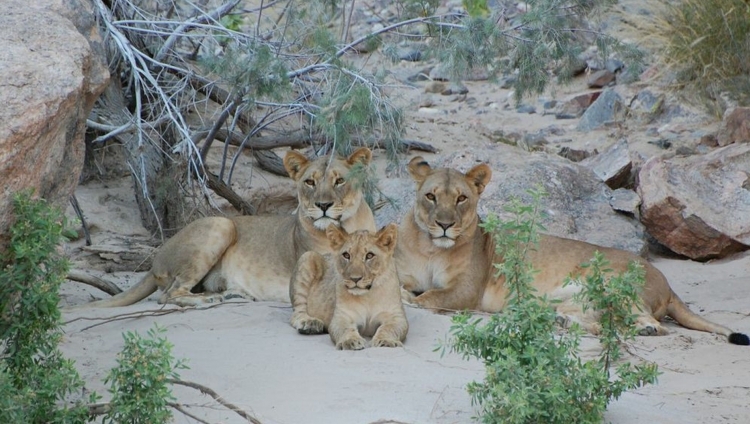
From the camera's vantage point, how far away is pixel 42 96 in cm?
461

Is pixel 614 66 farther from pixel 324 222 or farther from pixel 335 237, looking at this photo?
pixel 335 237

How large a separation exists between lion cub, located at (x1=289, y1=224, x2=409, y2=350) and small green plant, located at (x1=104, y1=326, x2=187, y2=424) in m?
1.91

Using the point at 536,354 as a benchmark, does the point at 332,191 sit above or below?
below

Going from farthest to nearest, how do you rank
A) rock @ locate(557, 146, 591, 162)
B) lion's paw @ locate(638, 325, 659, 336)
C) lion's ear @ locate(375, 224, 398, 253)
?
1. rock @ locate(557, 146, 591, 162)
2. lion's paw @ locate(638, 325, 659, 336)
3. lion's ear @ locate(375, 224, 398, 253)

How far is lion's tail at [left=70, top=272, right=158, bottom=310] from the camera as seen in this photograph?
25.3ft

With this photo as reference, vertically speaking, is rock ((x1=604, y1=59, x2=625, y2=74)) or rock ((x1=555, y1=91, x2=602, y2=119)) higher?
rock ((x1=604, y1=59, x2=625, y2=74))

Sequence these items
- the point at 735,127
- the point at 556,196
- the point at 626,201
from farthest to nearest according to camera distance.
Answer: the point at 735,127
the point at 626,201
the point at 556,196

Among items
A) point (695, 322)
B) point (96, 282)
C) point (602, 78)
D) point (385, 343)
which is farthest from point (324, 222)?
point (602, 78)

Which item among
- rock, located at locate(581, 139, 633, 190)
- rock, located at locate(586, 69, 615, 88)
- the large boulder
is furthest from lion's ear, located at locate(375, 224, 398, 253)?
rock, located at locate(586, 69, 615, 88)

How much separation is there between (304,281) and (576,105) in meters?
7.55

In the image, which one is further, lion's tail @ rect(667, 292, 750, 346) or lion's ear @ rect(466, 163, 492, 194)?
lion's ear @ rect(466, 163, 492, 194)

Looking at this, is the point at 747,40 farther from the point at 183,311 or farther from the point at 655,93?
the point at 183,311

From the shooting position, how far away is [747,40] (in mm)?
12609

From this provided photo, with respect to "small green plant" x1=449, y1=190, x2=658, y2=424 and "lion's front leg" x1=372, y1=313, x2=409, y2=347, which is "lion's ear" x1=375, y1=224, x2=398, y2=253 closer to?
"lion's front leg" x1=372, y1=313, x2=409, y2=347
